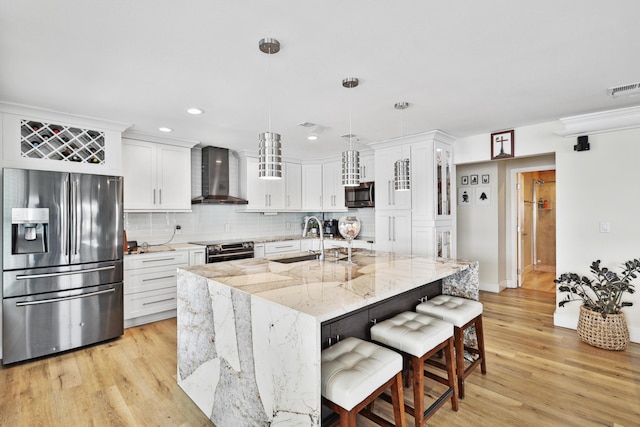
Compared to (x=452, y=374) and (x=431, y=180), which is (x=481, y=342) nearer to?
(x=452, y=374)

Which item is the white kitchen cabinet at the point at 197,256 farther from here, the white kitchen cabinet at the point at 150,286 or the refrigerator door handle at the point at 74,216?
the refrigerator door handle at the point at 74,216

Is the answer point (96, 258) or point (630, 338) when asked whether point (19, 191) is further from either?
point (630, 338)

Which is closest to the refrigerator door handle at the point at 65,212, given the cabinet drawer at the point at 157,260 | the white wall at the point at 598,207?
the cabinet drawer at the point at 157,260

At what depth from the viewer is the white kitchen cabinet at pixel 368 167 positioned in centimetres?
519

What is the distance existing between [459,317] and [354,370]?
1091 mm

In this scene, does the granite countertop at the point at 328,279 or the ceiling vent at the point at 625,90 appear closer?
the granite countertop at the point at 328,279

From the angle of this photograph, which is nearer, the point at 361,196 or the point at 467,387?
the point at 467,387

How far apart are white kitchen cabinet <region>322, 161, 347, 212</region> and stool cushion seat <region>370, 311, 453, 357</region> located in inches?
143

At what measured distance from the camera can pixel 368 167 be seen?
207 inches

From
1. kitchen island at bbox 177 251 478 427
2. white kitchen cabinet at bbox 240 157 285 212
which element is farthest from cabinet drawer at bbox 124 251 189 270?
kitchen island at bbox 177 251 478 427

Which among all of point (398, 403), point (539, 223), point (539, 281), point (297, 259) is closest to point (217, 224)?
point (297, 259)

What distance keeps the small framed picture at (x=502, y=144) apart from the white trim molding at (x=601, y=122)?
52 cm

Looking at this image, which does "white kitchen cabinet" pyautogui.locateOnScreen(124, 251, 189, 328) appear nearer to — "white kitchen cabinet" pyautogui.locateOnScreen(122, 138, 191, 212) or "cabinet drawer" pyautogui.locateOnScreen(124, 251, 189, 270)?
"cabinet drawer" pyautogui.locateOnScreen(124, 251, 189, 270)

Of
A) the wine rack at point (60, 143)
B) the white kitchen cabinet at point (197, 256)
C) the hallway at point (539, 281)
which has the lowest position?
the hallway at point (539, 281)
